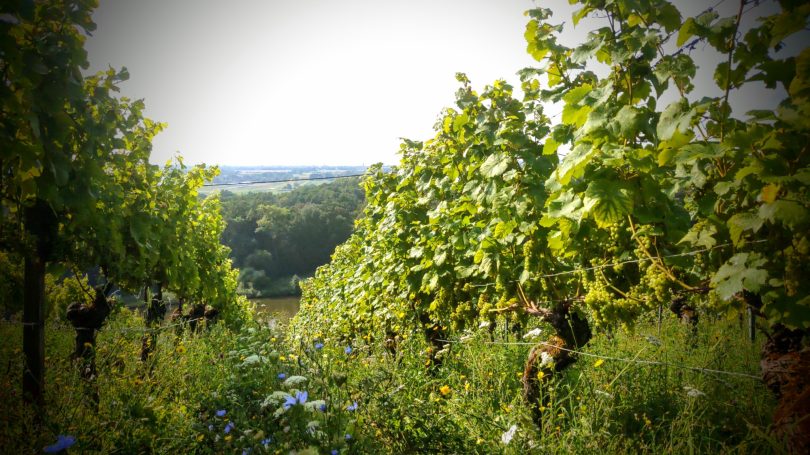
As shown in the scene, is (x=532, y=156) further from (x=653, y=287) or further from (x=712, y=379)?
(x=712, y=379)

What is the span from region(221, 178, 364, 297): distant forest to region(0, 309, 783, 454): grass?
58.4 metres

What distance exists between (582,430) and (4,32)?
11.7 feet

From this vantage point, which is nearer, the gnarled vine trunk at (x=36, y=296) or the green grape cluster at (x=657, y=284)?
the green grape cluster at (x=657, y=284)

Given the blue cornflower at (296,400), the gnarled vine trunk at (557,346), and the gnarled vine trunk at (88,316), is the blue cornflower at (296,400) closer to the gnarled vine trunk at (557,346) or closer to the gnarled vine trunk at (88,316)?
the gnarled vine trunk at (557,346)

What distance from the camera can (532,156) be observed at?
2.85 m

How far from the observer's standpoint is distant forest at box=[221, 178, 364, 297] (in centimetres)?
6362

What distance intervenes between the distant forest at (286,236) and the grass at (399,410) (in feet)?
192

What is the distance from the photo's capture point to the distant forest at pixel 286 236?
63.6m

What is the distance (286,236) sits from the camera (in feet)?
214

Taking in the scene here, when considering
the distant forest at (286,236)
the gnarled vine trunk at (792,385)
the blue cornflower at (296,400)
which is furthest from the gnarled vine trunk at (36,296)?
the distant forest at (286,236)

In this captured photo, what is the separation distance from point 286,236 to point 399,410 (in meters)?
65.1

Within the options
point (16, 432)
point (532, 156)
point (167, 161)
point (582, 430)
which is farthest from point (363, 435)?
point (167, 161)

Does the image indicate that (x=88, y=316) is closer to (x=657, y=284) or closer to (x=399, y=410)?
(x=399, y=410)

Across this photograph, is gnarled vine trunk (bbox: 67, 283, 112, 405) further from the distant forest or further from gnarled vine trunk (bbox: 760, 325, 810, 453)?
the distant forest
